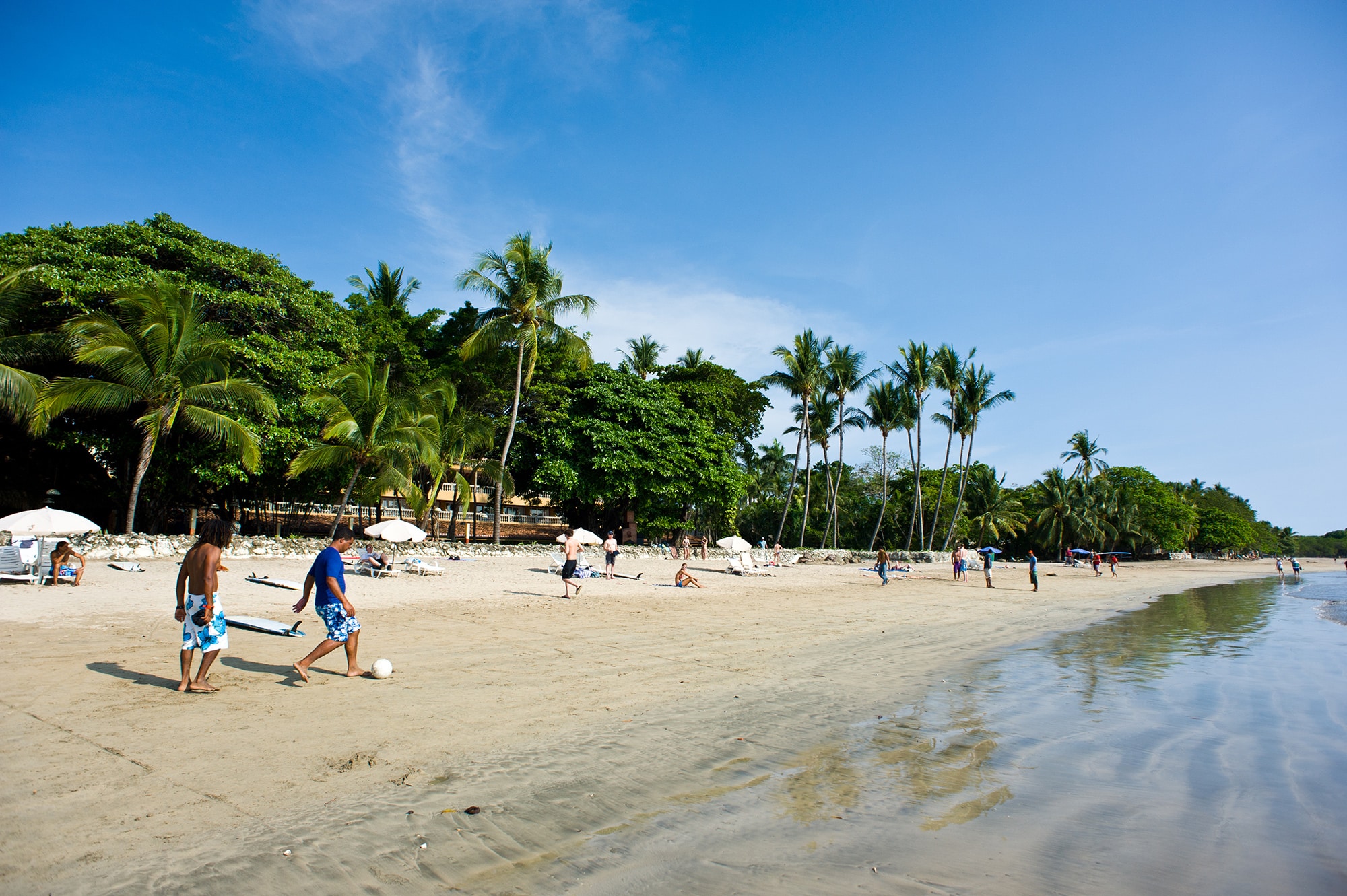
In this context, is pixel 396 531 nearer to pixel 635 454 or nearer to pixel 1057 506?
pixel 635 454

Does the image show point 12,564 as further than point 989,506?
No

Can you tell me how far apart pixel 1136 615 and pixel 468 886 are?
19.2 m

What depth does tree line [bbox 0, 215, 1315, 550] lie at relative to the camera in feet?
60.1

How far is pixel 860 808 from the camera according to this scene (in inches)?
158

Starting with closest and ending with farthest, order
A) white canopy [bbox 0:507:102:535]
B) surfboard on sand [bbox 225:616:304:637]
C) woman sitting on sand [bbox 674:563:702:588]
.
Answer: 1. surfboard on sand [bbox 225:616:304:637]
2. white canopy [bbox 0:507:102:535]
3. woman sitting on sand [bbox 674:563:702:588]

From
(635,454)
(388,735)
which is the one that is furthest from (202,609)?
(635,454)

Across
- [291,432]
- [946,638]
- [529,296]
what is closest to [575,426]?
[529,296]

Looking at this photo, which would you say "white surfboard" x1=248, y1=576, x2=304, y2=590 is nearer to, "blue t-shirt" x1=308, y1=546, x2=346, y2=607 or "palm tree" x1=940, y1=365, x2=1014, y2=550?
"blue t-shirt" x1=308, y1=546, x2=346, y2=607

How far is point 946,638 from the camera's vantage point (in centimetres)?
1156

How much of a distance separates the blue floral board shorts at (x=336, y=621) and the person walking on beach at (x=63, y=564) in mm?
9214

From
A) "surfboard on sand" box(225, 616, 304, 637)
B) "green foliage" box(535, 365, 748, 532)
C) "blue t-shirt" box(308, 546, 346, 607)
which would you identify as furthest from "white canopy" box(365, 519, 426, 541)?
"blue t-shirt" box(308, 546, 346, 607)

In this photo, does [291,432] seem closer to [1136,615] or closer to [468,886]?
[468,886]

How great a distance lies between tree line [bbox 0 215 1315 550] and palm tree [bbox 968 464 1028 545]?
999 centimetres

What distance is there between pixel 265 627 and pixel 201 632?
3.03 metres
